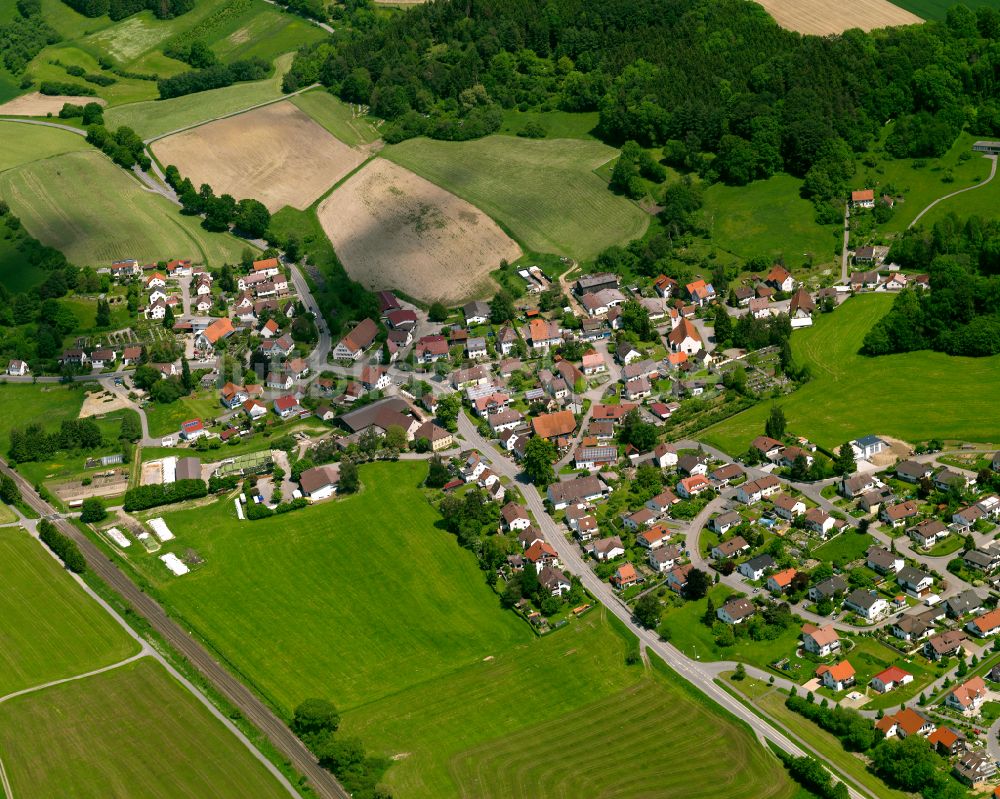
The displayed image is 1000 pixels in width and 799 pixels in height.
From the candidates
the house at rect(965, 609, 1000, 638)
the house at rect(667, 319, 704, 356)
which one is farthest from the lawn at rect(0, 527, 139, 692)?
the house at rect(965, 609, 1000, 638)

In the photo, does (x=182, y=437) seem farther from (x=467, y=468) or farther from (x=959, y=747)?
(x=959, y=747)

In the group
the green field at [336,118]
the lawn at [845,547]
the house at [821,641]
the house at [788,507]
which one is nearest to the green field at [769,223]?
the house at [788,507]

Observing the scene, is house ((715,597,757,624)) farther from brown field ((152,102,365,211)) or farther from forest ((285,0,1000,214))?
brown field ((152,102,365,211))

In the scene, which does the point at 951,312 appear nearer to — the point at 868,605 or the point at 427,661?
the point at 868,605

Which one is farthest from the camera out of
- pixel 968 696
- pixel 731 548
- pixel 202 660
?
pixel 731 548

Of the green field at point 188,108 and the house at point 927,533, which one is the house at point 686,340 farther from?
the green field at point 188,108

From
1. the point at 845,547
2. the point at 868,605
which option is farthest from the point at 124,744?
the point at 845,547
